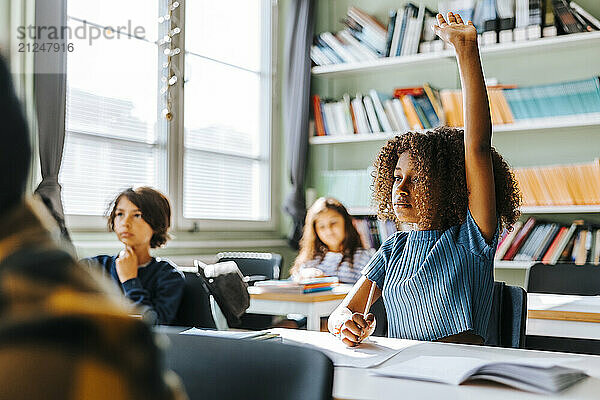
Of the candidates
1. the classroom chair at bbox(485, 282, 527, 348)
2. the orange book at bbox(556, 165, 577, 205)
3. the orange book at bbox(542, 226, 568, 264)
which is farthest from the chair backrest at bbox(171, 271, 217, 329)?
the orange book at bbox(556, 165, 577, 205)

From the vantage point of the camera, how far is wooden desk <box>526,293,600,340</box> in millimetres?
2178

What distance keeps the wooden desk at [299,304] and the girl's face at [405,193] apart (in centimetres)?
125

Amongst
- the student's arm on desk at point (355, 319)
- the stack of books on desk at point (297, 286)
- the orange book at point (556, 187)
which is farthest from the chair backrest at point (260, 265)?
the student's arm on desk at point (355, 319)

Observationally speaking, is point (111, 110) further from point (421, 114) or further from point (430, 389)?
point (430, 389)

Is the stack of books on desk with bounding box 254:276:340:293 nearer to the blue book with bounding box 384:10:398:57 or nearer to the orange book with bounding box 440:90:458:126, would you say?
the orange book with bounding box 440:90:458:126

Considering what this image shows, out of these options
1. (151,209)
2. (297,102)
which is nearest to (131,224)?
(151,209)

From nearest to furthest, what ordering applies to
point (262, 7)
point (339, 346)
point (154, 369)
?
1. point (154, 369)
2. point (339, 346)
3. point (262, 7)

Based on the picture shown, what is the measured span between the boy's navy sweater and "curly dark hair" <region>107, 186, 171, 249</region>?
143mm

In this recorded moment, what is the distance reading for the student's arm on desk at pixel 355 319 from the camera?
151cm

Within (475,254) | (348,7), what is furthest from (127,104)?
(475,254)

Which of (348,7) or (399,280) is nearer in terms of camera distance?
(399,280)

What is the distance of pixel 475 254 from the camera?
1609 mm

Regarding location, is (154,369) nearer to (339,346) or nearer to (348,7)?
(339,346)

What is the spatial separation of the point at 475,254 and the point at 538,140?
A: 297cm
